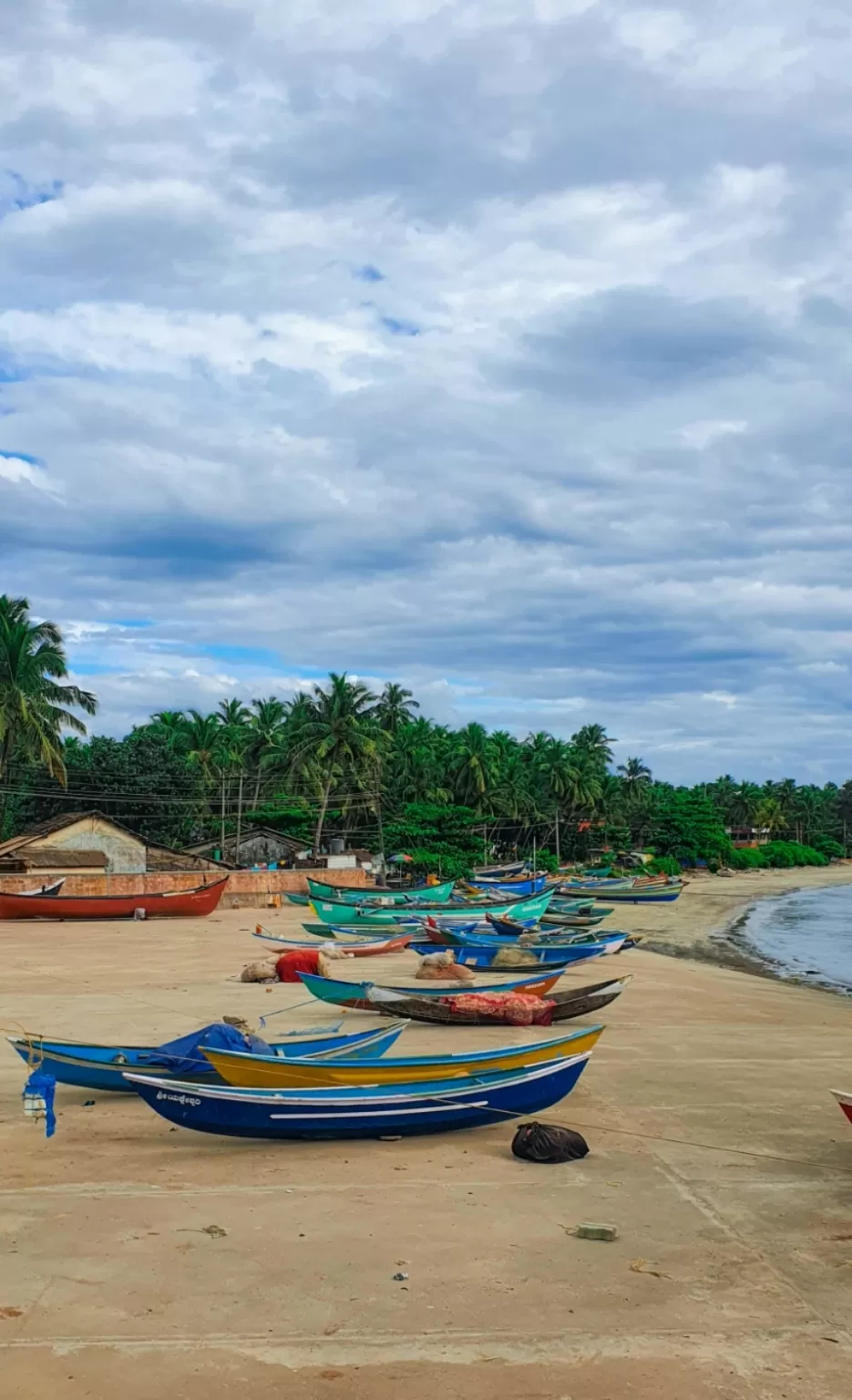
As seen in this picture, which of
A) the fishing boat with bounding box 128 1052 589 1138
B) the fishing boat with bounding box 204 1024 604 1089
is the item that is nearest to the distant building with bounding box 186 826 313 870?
the fishing boat with bounding box 204 1024 604 1089

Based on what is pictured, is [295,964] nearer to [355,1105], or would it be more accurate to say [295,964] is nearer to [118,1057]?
[118,1057]

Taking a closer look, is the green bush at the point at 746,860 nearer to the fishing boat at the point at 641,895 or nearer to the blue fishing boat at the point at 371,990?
the fishing boat at the point at 641,895

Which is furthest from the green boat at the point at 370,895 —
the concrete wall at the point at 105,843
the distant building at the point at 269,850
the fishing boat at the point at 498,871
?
the fishing boat at the point at 498,871

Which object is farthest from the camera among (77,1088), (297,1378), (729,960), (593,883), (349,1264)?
(593,883)

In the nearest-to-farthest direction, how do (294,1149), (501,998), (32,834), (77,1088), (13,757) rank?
(294,1149) < (77,1088) < (501,998) < (32,834) < (13,757)

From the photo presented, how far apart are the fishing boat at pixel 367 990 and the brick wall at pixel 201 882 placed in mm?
23549

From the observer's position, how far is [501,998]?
17.3 meters

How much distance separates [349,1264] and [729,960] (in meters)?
29.9

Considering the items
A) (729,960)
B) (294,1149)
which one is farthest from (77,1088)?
(729,960)

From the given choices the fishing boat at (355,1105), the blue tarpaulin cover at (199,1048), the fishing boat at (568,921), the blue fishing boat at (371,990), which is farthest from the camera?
the fishing boat at (568,921)

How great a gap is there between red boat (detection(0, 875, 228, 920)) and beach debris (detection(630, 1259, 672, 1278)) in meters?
34.0

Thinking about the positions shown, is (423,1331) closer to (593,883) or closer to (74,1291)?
(74,1291)

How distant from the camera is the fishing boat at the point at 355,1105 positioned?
10305 millimetres

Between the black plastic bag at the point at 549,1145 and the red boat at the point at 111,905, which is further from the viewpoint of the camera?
the red boat at the point at 111,905
